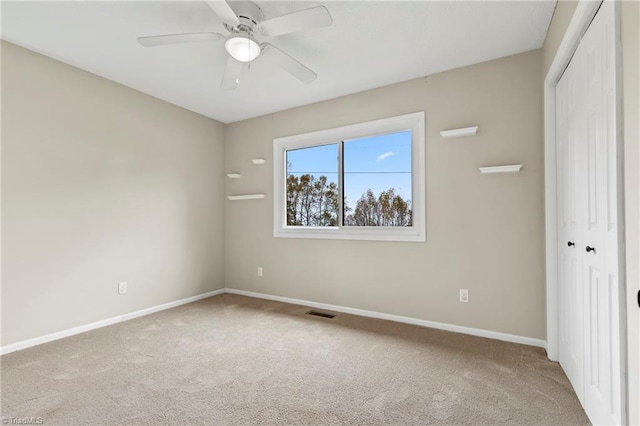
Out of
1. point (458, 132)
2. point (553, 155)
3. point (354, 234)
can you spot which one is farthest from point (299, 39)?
point (553, 155)

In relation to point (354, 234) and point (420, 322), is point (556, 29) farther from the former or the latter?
point (420, 322)

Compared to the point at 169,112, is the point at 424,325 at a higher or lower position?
lower

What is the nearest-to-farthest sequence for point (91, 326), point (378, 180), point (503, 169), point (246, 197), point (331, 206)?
point (503, 169), point (91, 326), point (378, 180), point (331, 206), point (246, 197)

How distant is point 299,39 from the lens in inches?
97.0

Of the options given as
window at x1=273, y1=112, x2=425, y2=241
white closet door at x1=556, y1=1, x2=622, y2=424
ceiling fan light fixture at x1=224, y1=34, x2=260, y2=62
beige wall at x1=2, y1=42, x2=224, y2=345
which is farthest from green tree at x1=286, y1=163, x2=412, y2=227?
ceiling fan light fixture at x1=224, y1=34, x2=260, y2=62

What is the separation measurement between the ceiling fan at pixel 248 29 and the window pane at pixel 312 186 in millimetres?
1511

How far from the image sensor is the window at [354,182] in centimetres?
Answer: 326

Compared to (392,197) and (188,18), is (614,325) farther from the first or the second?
Result: (188,18)

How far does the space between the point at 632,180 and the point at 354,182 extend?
8.81 feet

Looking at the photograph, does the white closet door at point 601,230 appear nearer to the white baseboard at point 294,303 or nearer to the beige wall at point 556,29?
A: the beige wall at point 556,29

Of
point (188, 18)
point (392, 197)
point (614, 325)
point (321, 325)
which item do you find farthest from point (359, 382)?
point (188, 18)

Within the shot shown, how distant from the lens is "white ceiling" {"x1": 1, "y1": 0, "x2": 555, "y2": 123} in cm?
213

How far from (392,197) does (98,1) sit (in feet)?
9.56

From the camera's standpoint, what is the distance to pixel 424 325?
3.09 m
